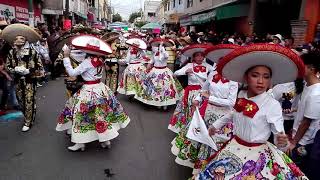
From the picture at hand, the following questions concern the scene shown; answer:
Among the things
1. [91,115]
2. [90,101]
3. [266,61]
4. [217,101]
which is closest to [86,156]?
[91,115]

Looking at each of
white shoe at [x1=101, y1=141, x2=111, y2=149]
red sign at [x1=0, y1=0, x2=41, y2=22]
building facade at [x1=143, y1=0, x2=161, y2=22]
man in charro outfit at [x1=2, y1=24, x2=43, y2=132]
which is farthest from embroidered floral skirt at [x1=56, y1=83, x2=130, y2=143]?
building facade at [x1=143, y1=0, x2=161, y2=22]

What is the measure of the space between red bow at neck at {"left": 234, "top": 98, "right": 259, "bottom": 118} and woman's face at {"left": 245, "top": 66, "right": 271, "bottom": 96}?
0.11 m

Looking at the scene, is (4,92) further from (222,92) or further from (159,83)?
(222,92)

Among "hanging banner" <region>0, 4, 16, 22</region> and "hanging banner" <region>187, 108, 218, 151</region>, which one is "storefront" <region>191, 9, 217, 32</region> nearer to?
"hanging banner" <region>0, 4, 16, 22</region>

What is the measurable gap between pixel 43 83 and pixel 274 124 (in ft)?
34.4

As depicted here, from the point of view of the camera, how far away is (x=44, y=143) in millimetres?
6039

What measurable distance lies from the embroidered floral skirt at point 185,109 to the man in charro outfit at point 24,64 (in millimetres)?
2644

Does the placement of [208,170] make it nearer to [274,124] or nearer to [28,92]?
[274,124]

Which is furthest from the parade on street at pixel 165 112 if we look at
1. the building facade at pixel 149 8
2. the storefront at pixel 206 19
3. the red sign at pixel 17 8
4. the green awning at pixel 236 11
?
the building facade at pixel 149 8

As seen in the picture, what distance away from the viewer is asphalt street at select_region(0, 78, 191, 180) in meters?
4.89

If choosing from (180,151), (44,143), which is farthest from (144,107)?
(180,151)

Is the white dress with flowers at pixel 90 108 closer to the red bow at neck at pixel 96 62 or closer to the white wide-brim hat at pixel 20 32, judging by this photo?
the red bow at neck at pixel 96 62

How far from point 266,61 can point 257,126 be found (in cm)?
55

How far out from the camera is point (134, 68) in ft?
31.9
